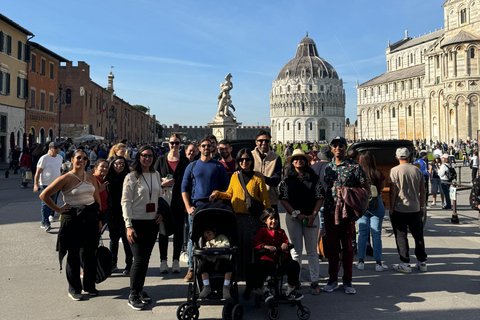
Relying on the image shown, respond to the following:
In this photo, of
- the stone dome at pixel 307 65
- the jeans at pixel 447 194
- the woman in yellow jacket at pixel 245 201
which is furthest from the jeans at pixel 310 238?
the stone dome at pixel 307 65

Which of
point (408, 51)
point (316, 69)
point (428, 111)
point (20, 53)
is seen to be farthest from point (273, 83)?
point (20, 53)

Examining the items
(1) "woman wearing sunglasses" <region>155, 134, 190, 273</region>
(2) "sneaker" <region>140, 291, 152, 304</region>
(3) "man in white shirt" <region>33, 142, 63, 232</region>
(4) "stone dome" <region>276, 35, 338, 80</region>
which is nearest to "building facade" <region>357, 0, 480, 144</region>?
(3) "man in white shirt" <region>33, 142, 63, 232</region>

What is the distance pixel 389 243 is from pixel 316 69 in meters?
139

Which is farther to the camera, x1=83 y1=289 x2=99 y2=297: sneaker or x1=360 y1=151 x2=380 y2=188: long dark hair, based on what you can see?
x1=360 y1=151 x2=380 y2=188: long dark hair

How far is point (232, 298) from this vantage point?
15.0 ft

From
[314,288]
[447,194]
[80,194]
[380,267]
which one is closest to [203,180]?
[80,194]

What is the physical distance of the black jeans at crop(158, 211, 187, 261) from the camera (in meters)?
6.40

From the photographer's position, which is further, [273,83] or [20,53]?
[273,83]

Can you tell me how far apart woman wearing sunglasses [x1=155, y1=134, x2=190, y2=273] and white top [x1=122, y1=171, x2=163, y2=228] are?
1.00m

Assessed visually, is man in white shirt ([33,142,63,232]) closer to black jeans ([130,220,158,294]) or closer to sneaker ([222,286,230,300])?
black jeans ([130,220,158,294])

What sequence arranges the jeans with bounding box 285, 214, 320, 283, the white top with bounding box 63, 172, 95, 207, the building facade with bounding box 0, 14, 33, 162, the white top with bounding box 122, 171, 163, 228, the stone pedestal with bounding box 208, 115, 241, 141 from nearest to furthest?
the white top with bounding box 122, 171, 163, 228
the white top with bounding box 63, 172, 95, 207
the jeans with bounding box 285, 214, 320, 283
the building facade with bounding box 0, 14, 33, 162
the stone pedestal with bounding box 208, 115, 241, 141

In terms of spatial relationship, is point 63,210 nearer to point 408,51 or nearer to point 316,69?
point 408,51

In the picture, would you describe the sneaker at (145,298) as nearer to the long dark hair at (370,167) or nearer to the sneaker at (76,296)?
the sneaker at (76,296)

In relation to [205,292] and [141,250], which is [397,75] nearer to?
[141,250]
